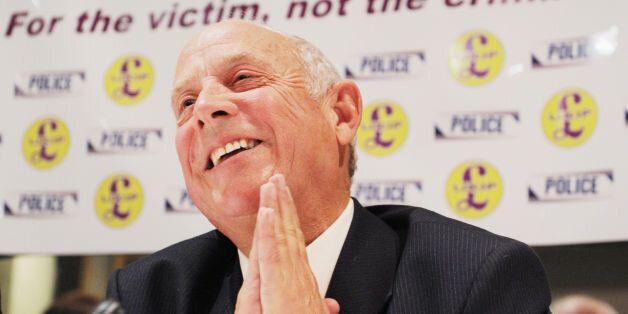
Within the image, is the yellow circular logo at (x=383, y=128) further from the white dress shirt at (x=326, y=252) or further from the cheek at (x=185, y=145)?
the cheek at (x=185, y=145)

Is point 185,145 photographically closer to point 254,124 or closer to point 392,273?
point 254,124

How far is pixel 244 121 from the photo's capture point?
5.55 ft

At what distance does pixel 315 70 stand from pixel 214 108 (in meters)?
0.31

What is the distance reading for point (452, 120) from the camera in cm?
321

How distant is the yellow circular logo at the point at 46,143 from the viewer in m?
3.74

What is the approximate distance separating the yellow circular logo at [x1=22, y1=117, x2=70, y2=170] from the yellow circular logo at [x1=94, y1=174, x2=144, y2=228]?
0.30 meters

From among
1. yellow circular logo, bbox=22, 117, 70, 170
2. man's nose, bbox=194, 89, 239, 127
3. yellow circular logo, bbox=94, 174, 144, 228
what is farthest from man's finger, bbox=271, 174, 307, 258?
yellow circular logo, bbox=22, 117, 70, 170

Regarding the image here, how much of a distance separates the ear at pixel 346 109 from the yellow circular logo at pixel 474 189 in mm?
1316

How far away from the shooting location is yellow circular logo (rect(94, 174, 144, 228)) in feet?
11.7

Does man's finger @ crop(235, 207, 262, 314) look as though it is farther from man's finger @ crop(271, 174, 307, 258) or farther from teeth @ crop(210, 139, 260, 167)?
teeth @ crop(210, 139, 260, 167)

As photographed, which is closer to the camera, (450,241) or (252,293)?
(252,293)

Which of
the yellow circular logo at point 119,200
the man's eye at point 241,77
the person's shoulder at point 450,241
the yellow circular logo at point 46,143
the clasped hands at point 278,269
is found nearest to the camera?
the clasped hands at point 278,269

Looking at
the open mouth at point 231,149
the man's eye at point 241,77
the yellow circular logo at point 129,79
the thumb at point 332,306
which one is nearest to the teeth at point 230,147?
the open mouth at point 231,149

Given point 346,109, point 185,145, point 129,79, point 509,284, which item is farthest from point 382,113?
point 509,284
